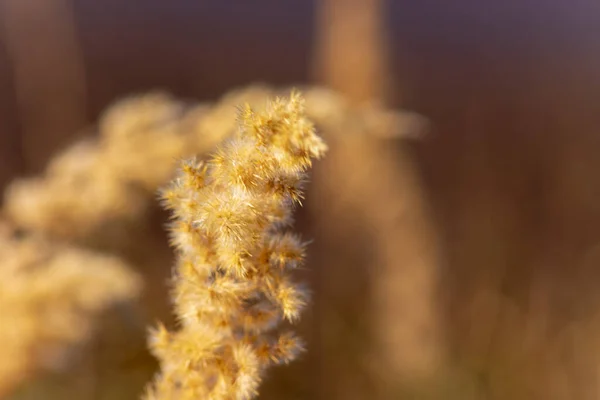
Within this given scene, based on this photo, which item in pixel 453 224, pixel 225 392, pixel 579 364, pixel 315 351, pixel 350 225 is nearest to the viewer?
pixel 225 392

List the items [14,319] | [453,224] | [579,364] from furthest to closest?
1. [453,224]
2. [579,364]
3. [14,319]

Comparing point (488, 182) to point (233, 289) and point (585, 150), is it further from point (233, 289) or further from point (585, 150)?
point (233, 289)

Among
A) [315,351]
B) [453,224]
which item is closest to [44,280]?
[315,351]

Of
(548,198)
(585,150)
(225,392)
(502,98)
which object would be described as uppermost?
(502,98)

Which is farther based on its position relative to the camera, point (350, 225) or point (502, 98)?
point (502, 98)

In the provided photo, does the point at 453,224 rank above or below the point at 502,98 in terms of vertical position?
below

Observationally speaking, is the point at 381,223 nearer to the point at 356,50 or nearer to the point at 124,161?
the point at 356,50
